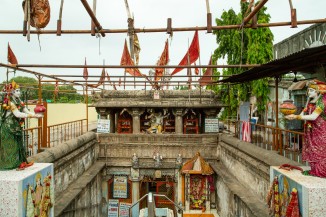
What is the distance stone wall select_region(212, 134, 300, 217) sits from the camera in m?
6.68

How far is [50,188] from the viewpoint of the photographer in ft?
17.8

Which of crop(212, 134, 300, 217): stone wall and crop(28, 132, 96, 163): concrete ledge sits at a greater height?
crop(28, 132, 96, 163): concrete ledge

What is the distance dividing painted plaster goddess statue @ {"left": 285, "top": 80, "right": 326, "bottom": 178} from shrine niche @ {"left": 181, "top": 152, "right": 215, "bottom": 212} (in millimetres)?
7269

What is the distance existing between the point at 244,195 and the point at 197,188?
424cm

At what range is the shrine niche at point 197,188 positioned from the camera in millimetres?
11453

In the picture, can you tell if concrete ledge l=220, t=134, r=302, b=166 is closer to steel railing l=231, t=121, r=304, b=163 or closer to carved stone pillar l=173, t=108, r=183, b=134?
steel railing l=231, t=121, r=304, b=163

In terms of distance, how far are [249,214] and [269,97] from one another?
12225 mm

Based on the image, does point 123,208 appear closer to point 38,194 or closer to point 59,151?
point 59,151

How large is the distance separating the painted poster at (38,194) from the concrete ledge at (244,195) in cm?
489

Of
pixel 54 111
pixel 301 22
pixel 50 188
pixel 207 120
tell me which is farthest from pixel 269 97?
pixel 54 111

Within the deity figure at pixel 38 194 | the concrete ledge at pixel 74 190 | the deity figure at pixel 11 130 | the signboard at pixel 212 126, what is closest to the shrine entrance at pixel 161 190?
the concrete ledge at pixel 74 190

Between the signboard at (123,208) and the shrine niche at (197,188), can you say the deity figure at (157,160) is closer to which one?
the shrine niche at (197,188)

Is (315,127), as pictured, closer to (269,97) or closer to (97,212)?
(97,212)

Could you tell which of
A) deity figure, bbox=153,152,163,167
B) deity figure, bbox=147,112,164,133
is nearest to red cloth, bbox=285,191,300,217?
deity figure, bbox=153,152,163,167
